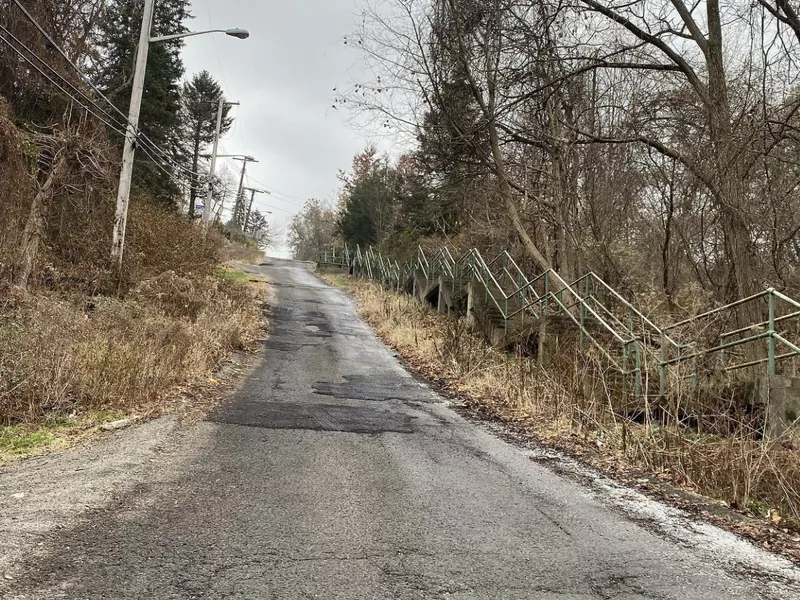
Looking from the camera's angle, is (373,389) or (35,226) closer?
(373,389)

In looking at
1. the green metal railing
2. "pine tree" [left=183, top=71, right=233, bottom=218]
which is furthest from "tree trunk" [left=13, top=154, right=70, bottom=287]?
"pine tree" [left=183, top=71, right=233, bottom=218]

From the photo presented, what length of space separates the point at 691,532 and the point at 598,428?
2862mm

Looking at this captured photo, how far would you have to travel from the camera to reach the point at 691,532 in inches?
168

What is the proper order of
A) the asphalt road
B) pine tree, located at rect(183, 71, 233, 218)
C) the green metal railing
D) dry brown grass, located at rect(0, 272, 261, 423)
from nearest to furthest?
the asphalt road
dry brown grass, located at rect(0, 272, 261, 423)
the green metal railing
pine tree, located at rect(183, 71, 233, 218)

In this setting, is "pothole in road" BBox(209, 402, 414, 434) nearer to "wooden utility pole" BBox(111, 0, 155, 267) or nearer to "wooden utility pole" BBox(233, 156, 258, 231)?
"wooden utility pole" BBox(111, 0, 155, 267)

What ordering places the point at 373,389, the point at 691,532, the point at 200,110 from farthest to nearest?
the point at 200,110, the point at 373,389, the point at 691,532

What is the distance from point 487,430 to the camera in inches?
298

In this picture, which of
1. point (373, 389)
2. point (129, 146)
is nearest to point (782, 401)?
point (373, 389)

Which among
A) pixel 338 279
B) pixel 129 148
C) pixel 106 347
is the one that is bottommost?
pixel 106 347

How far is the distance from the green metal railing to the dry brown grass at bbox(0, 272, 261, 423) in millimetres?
6036

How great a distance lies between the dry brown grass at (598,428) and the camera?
16.2 feet

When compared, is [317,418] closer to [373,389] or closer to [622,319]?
[373,389]

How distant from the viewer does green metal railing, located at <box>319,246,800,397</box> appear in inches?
285

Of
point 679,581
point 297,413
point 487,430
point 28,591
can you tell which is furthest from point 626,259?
point 28,591
